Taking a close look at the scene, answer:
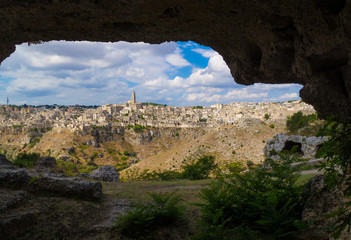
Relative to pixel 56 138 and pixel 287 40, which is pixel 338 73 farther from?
pixel 56 138

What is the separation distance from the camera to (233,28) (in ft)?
13.9

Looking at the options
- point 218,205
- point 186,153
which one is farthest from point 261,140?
point 218,205

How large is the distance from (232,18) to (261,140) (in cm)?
2936

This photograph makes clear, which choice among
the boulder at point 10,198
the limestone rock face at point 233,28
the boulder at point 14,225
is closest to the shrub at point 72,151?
the boulder at point 10,198

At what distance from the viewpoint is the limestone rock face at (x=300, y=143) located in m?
20.0

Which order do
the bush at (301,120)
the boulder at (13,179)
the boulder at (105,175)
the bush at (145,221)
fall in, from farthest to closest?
the boulder at (105,175) → the boulder at (13,179) → the bush at (145,221) → the bush at (301,120)

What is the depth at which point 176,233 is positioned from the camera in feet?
14.2

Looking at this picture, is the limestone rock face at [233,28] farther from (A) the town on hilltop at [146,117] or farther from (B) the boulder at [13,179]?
(A) the town on hilltop at [146,117]

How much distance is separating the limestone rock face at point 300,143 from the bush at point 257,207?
53.1 ft

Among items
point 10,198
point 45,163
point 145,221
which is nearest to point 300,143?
point 145,221

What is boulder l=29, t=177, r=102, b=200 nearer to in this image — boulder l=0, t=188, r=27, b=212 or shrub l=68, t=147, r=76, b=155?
boulder l=0, t=188, r=27, b=212

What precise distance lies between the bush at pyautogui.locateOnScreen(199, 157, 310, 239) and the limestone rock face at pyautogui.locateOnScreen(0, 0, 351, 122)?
1773 mm

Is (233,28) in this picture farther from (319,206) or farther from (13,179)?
Result: (13,179)

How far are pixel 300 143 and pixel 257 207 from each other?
21.4 m
